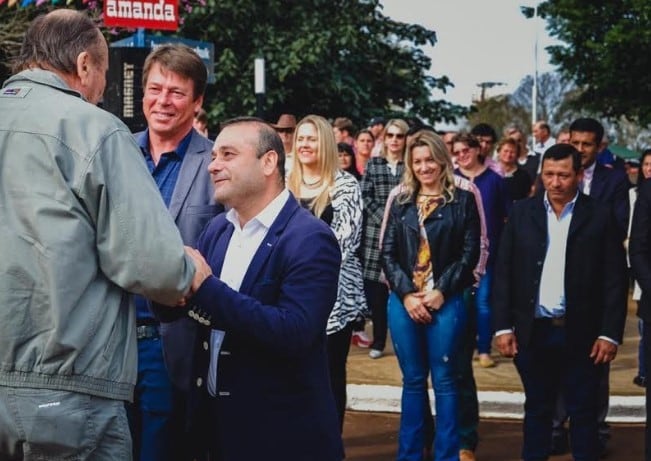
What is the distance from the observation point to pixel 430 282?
6.59 m

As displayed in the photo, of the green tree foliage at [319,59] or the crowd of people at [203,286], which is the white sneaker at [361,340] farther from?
the green tree foliage at [319,59]

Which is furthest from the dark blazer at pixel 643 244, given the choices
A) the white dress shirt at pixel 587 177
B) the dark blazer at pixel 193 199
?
the dark blazer at pixel 193 199

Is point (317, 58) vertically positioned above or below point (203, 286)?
above

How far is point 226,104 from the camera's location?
75.3 ft

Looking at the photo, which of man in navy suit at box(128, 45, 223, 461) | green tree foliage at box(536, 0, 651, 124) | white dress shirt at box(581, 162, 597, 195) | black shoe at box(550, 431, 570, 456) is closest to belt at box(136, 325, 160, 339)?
man in navy suit at box(128, 45, 223, 461)

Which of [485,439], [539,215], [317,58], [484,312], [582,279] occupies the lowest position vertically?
[485,439]

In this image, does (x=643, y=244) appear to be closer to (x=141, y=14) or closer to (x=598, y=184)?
(x=598, y=184)

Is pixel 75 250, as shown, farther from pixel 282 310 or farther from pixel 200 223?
pixel 200 223

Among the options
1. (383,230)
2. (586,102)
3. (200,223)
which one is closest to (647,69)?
(586,102)

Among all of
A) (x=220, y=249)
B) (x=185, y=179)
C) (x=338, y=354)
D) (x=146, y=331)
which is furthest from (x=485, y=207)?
(x=220, y=249)

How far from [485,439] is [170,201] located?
13.7 ft

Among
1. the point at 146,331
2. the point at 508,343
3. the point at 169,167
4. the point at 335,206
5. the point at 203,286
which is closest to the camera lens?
the point at 203,286

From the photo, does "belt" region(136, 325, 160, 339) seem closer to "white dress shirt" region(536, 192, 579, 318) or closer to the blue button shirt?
the blue button shirt

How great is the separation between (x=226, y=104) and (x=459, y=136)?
13489 millimetres
